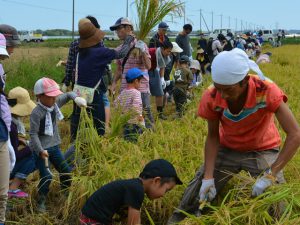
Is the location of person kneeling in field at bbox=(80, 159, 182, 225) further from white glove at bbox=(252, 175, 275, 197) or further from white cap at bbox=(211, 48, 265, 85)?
white cap at bbox=(211, 48, 265, 85)

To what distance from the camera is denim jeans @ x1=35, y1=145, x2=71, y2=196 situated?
328 cm

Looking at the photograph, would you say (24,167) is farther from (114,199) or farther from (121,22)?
(121,22)

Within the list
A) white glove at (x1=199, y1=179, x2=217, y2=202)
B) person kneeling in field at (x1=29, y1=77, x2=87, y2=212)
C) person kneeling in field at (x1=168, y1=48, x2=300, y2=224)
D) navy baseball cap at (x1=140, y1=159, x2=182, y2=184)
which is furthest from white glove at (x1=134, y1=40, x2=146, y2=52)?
navy baseball cap at (x1=140, y1=159, x2=182, y2=184)

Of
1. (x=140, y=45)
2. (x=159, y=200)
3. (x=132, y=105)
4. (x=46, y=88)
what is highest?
(x=140, y=45)

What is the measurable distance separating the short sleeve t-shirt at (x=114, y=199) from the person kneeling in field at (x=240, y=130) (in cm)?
45

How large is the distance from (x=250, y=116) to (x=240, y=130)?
139 millimetres

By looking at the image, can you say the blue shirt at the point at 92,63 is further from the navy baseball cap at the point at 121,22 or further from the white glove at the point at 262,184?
the white glove at the point at 262,184

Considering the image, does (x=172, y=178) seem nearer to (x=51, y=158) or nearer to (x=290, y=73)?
(x=51, y=158)

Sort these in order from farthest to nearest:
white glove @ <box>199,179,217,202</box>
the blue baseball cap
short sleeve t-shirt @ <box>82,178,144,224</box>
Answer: the blue baseball cap
white glove @ <box>199,179,217,202</box>
short sleeve t-shirt @ <box>82,178,144,224</box>

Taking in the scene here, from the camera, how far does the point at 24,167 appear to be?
331cm

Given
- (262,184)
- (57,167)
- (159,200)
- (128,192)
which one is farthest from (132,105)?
(262,184)

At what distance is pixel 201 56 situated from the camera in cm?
1099

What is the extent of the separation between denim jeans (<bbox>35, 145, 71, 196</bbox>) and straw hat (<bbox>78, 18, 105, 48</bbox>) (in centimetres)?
110

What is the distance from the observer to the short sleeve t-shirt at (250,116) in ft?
8.13
